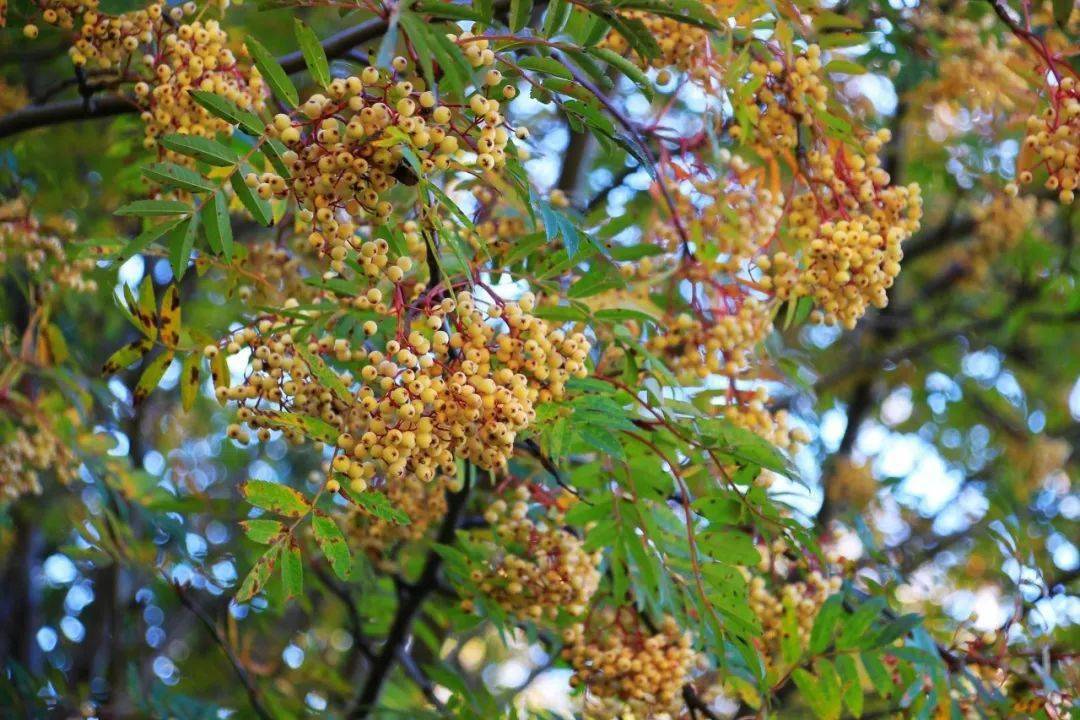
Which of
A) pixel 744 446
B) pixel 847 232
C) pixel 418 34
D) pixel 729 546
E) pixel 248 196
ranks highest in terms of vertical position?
pixel 418 34

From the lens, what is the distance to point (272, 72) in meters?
1.64

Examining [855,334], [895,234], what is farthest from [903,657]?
[855,334]

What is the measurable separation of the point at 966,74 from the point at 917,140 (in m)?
1.70

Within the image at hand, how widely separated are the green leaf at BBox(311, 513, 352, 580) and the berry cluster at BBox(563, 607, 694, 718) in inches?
31.2

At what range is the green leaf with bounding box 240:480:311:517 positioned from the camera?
168 cm

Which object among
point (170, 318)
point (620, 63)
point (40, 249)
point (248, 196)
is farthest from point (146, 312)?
point (620, 63)

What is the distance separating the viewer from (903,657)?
7.57 feet

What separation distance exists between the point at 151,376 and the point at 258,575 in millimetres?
565

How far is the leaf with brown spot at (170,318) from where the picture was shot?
2.02 meters

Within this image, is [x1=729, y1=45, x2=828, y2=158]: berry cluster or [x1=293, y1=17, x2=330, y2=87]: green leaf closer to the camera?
[x1=293, y1=17, x2=330, y2=87]: green leaf

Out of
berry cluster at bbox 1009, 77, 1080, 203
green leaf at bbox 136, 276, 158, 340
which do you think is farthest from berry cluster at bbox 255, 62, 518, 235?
berry cluster at bbox 1009, 77, 1080, 203

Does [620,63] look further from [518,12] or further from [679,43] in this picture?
[679,43]

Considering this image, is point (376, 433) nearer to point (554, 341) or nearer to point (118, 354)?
point (554, 341)

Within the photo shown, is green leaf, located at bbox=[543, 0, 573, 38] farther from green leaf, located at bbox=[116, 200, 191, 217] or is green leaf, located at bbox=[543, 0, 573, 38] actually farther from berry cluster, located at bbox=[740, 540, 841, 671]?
berry cluster, located at bbox=[740, 540, 841, 671]
